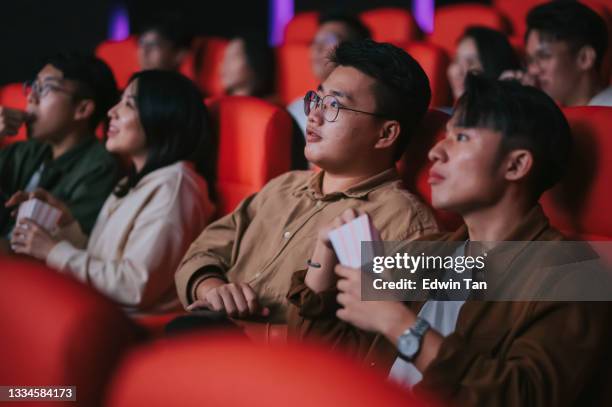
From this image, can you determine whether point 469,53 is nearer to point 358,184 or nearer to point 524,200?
point 358,184

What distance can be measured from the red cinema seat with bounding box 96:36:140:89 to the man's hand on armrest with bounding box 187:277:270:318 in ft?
7.51

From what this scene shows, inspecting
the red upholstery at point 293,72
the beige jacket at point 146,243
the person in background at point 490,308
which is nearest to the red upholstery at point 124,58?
the red upholstery at point 293,72

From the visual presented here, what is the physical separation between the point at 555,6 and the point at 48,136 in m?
1.40

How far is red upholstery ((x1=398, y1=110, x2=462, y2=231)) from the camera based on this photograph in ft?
4.67

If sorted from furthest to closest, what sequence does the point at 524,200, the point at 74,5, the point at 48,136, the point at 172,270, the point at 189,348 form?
the point at 74,5
the point at 48,136
the point at 172,270
the point at 524,200
the point at 189,348

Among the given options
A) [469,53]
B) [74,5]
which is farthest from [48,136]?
[74,5]

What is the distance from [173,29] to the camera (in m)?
3.40

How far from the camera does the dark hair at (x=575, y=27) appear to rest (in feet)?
7.00

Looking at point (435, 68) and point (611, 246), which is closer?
point (611, 246)

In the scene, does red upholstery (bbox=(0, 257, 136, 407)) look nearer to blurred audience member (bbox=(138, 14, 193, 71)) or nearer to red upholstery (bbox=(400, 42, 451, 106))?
red upholstery (bbox=(400, 42, 451, 106))

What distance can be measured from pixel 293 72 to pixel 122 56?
2.90 ft

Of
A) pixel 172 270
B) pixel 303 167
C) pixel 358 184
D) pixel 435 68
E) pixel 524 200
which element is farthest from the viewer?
pixel 435 68

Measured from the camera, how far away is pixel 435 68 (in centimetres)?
248

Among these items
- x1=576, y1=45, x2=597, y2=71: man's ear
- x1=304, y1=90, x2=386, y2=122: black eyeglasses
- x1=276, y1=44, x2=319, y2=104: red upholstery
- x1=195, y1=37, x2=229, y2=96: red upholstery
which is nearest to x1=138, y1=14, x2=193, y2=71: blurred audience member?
x1=195, y1=37, x2=229, y2=96: red upholstery
